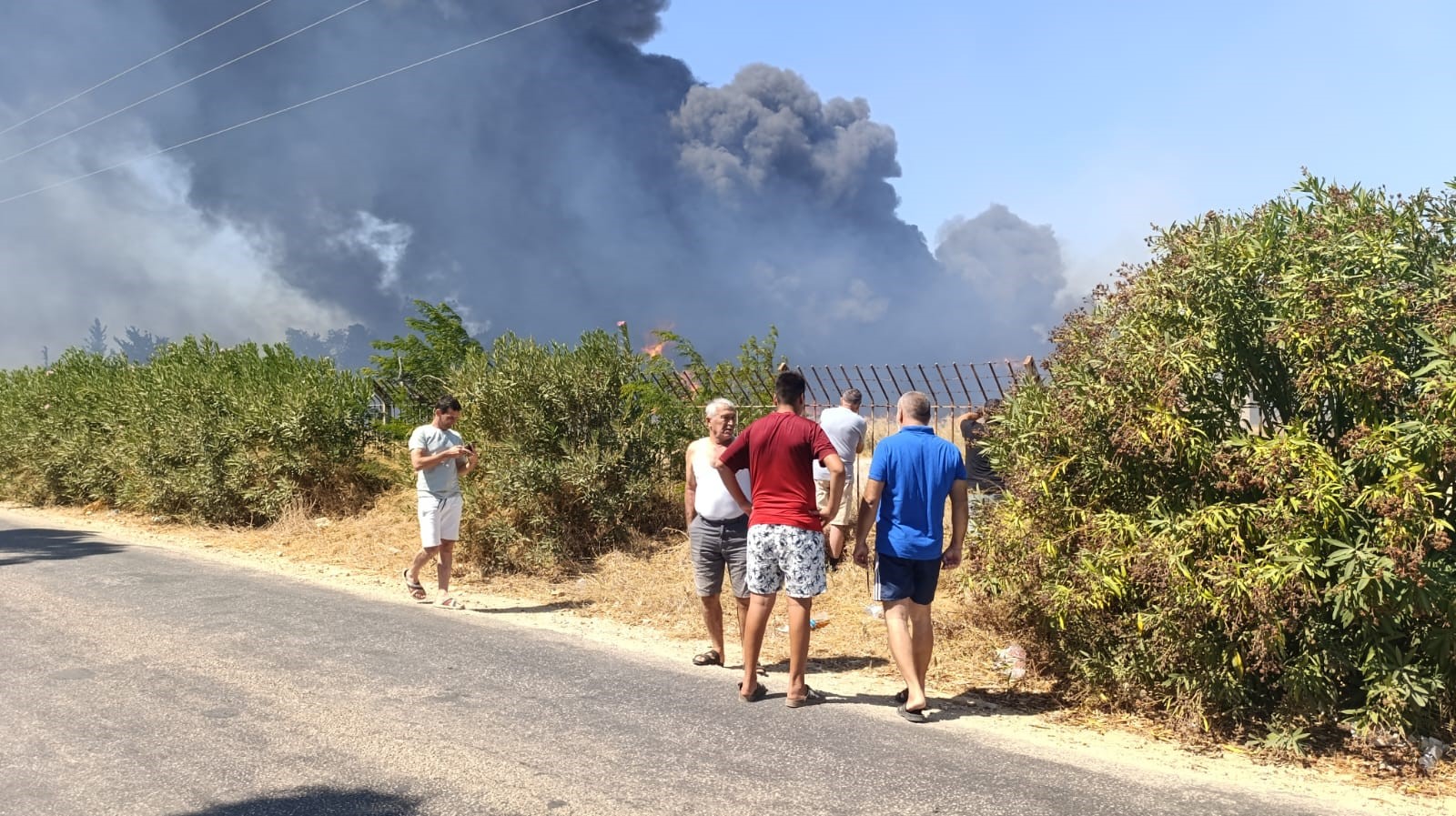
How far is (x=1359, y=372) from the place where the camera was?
5.41m

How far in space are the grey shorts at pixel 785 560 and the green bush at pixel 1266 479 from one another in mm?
1211

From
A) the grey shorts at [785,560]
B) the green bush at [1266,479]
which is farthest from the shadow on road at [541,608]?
the green bush at [1266,479]

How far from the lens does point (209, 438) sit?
1731cm

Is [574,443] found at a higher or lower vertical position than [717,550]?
higher

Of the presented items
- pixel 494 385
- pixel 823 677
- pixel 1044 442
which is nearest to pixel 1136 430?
pixel 1044 442

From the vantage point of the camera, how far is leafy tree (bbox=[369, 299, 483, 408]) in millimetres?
16109

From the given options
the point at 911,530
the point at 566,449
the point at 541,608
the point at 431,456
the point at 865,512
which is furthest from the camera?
the point at 566,449

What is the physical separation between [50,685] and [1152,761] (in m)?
6.30

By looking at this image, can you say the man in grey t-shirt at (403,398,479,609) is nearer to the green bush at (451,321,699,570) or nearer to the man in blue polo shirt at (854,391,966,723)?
the green bush at (451,321,699,570)

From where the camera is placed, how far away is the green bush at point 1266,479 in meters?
5.29

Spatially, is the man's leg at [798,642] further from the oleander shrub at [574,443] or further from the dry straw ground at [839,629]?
the oleander shrub at [574,443]

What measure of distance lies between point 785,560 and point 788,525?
0.66 feet

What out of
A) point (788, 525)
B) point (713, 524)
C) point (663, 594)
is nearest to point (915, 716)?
point (788, 525)

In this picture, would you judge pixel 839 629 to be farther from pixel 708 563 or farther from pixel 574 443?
pixel 574 443
